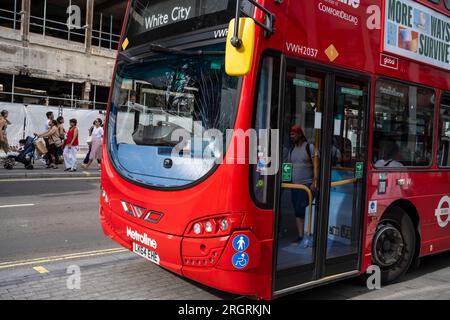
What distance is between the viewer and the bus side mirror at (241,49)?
12.0 feet

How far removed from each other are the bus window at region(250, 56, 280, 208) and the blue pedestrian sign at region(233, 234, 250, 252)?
33 cm

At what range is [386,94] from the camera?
520 cm

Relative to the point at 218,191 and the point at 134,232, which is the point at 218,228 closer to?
the point at 218,191

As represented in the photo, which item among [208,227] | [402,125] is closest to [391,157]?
[402,125]

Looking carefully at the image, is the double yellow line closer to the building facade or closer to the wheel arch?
the wheel arch

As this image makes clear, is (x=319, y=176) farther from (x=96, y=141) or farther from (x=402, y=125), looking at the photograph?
(x=96, y=141)

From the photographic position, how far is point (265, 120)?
3982 millimetres

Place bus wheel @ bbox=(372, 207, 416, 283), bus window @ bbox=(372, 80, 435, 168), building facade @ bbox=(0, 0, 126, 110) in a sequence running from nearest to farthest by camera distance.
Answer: bus window @ bbox=(372, 80, 435, 168) < bus wheel @ bbox=(372, 207, 416, 283) < building facade @ bbox=(0, 0, 126, 110)

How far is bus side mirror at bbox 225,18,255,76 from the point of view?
3.65 m

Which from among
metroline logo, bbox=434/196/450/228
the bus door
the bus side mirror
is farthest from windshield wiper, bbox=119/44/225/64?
metroline logo, bbox=434/196/450/228

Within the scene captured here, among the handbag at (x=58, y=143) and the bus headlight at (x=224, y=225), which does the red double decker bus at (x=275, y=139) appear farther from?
A: the handbag at (x=58, y=143)

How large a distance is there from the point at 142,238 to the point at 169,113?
124 cm

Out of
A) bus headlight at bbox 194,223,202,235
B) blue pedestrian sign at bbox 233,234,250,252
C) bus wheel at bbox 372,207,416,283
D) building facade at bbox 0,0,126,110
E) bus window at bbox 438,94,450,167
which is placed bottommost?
bus wheel at bbox 372,207,416,283

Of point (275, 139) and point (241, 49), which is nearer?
point (241, 49)
